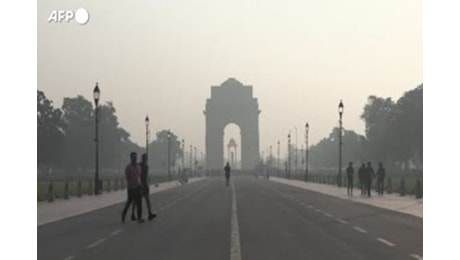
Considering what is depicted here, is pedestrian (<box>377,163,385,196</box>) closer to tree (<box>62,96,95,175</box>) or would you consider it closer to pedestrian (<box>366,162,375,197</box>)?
pedestrian (<box>366,162,375,197</box>)

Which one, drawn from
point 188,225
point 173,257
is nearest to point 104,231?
point 188,225

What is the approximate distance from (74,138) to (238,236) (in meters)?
115

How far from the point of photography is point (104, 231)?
72.1 ft

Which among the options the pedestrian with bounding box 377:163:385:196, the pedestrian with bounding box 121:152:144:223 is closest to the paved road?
the pedestrian with bounding box 121:152:144:223

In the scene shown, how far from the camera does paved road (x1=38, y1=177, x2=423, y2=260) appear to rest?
1605 centimetres

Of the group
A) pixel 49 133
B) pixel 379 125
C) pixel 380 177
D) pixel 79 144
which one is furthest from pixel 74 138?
pixel 380 177

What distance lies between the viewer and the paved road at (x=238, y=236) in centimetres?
1605

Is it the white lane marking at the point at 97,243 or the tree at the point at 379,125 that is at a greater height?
→ the tree at the point at 379,125

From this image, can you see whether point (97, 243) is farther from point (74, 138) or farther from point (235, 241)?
point (74, 138)

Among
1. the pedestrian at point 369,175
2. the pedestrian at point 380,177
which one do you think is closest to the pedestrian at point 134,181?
the pedestrian at point 369,175

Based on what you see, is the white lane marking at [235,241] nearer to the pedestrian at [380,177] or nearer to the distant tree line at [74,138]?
the pedestrian at [380,177]

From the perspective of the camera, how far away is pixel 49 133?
375ft
